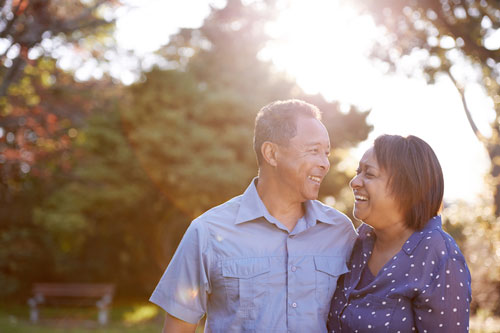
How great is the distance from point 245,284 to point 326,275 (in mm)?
489

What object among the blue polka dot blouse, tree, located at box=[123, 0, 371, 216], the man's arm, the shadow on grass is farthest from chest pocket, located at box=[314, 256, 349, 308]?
tree, located at box=[123, 0, 371, 216]

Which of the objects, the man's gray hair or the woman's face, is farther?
the man's gray hair

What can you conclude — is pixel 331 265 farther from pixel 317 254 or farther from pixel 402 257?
pixel 402 257

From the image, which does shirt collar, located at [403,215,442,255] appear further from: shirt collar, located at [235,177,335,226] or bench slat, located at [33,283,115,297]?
bench slat, located at [33,283,115,297]

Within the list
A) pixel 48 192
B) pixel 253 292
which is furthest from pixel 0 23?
pixel 48 192

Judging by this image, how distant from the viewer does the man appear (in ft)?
10.1

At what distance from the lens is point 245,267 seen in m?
3.13

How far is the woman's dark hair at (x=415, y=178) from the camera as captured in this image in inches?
→ 116

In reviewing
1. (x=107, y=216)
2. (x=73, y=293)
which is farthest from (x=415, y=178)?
(x=107, y=216)

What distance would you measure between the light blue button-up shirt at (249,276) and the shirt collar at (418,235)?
505 millimetres

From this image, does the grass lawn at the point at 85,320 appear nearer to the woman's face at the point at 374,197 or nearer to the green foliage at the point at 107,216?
the green foliage at the point at 107,216

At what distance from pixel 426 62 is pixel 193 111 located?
8022 mm

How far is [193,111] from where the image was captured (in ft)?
51.4

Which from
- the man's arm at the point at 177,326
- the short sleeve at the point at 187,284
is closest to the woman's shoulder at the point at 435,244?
the short sleeve at the point at 187,284
